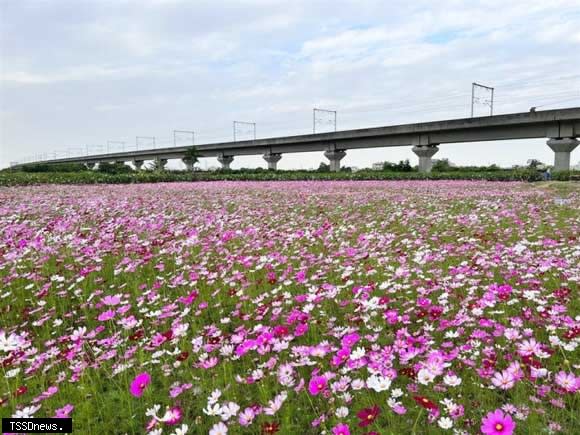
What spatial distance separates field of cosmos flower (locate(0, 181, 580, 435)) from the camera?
1.92m

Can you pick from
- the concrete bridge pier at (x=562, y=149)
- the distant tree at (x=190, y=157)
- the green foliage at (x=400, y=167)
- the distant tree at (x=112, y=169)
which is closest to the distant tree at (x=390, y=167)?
the green foliage at (x=400, y=167)

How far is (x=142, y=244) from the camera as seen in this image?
539 cm

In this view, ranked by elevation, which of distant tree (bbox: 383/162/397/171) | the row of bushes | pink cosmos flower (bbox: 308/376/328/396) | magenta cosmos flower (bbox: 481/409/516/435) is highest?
distant tree (bbox: 383/162/397/171)

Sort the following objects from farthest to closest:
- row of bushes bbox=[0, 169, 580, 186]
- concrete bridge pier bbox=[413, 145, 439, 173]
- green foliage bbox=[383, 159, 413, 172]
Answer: green foliage bbox=[383, 159, 413, 172], concrete bridge pier bbox=[413, 145, 439, 173], row of bushes bbox=[0, 169, 580, 186]

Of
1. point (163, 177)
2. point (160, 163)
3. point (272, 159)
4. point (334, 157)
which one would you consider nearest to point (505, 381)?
point (163, 177)

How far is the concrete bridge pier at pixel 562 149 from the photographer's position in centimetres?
3052

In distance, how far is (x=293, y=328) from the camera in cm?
295

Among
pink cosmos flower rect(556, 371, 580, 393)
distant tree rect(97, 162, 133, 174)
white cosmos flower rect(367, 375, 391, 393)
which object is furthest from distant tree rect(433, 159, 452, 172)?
white cosmos flower rect(367, 375, 391, 393)

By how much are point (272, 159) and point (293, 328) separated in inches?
2198

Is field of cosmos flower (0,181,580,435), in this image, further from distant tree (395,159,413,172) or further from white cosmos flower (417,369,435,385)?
distant tree (395,159,413,172)

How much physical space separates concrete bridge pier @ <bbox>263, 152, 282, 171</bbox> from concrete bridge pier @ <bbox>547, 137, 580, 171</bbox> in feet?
113

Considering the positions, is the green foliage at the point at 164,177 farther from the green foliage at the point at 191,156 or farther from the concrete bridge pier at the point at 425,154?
the green foliage at the point at 191,156

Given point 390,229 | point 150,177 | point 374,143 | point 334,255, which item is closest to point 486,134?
point 374,143

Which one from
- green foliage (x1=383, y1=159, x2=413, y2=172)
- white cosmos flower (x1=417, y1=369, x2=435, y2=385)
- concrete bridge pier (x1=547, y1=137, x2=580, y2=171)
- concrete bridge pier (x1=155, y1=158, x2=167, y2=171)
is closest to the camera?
white cosmos flower (x1=417, y1=369, x2=435, y2=385)
